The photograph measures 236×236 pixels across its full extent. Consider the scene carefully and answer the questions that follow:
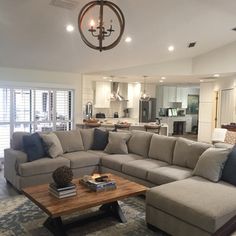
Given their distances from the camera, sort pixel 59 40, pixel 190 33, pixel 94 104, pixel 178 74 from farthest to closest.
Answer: pixel 94 104 → pixel 178 74 → pixel 190 33 → pixel 59 40

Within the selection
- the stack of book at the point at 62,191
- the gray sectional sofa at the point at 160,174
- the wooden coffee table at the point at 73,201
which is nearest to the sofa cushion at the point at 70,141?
the gray sectional sofa at the point at 160,174

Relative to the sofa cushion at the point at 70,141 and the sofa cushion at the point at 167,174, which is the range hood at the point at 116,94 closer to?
the sofa cushion at the point at 70,141

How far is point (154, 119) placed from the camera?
1154cm

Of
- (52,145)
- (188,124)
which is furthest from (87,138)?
(188,124)

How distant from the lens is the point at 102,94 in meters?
9.82

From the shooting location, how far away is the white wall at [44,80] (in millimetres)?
6273

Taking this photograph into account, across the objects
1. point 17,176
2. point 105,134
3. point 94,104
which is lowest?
point 17,176

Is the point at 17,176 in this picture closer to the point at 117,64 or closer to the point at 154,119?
the point at 117,64

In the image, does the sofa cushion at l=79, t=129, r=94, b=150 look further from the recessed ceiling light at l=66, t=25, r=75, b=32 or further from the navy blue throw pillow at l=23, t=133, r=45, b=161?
the recessed ceiling light at l=66, t=25, r=75, b=32

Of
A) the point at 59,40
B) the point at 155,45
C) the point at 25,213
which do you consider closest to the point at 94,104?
the point at 155,45

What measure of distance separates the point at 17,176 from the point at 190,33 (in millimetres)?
4717

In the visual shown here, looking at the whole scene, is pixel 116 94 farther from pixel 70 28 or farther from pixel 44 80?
pixel 70 28

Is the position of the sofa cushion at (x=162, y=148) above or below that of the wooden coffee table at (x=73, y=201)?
above

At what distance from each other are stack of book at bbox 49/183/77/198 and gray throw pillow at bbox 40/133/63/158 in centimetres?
160
